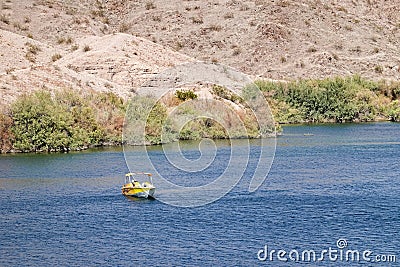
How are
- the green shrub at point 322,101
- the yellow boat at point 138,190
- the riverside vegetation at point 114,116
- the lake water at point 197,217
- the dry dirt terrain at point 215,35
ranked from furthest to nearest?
1. the green shrub at point 322,101
2. the dry dirt terrain at point 215,35
3. the riverside vegetation at point 114,116
4. the yellow boat at point 138,190
5. the lake water at point 197,217

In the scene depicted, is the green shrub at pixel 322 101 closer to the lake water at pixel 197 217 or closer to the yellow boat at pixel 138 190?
the lake water at pixel 197 217

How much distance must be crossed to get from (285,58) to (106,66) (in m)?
37.0

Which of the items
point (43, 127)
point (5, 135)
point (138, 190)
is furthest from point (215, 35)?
point (138, 190)

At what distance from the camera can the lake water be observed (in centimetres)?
3130

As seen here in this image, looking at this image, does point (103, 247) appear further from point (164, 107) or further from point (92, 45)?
point (92, 45)

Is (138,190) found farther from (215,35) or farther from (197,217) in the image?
(215,35)

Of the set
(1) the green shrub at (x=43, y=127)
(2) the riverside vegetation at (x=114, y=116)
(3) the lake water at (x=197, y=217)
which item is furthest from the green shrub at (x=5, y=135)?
(3) the lake water at (x=197, y=217)

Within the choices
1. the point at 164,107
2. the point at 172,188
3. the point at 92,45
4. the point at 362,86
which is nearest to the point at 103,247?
the point at 172,188

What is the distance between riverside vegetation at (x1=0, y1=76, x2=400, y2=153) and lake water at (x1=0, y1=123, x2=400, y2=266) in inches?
267

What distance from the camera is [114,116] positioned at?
70.2m

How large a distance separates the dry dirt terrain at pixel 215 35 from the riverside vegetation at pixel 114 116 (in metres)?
13.9

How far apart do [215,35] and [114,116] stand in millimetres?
55282

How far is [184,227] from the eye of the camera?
35.5 meters

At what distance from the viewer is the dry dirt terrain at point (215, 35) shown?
9306 cm
